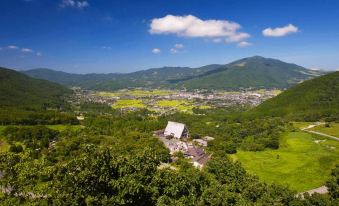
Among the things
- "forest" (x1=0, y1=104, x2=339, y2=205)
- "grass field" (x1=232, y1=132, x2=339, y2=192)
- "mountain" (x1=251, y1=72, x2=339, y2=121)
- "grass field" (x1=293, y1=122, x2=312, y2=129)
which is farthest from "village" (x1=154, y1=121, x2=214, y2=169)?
"mountain" (x1=251, y1=72, x2=339, y2=121)

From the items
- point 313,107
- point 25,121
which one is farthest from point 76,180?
point 313,107

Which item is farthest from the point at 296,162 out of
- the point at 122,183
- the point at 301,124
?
the point at 122,183

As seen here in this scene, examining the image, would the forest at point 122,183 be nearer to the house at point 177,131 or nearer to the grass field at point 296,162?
the grass field at point 296,162

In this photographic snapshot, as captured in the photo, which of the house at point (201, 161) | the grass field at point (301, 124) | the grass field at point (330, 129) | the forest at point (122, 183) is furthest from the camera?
the grass field at point (301, 124)

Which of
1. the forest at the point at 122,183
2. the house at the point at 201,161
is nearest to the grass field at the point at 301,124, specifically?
the house at the point at 201,161

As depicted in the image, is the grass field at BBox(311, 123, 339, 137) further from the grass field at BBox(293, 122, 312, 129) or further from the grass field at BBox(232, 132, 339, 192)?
the grass field at BBox(232, 132, 339, 192)
